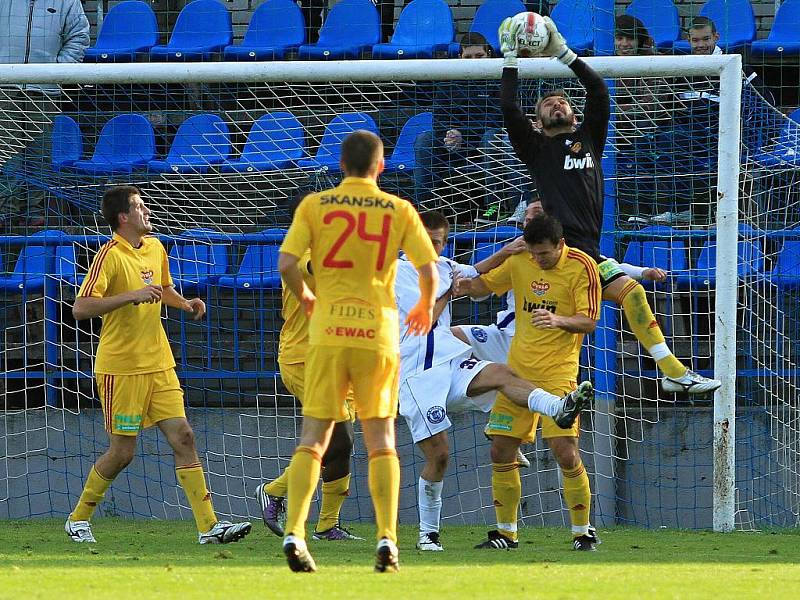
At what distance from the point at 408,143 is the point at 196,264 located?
2.01m

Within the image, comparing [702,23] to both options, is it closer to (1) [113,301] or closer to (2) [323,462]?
(2) [323,462]

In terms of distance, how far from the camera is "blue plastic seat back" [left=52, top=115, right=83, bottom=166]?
10664 mm

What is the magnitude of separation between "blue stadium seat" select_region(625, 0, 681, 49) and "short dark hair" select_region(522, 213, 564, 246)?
16.3ft

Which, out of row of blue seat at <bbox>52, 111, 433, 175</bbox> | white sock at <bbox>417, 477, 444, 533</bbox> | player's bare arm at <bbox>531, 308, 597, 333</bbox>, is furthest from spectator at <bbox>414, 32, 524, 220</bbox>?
white sock at <bbox>417, 477, 444, 533</bbox>

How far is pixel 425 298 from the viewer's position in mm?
5816

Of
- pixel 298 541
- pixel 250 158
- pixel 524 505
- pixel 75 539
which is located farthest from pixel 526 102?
pixel 298 541

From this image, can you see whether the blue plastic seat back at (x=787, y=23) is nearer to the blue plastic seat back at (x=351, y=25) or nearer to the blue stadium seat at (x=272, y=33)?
the blue plastic seat back at (x=351, y=25)

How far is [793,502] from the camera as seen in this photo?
389 inches

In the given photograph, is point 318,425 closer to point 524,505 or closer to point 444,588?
point 444,588

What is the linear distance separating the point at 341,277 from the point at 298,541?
45.3 inches

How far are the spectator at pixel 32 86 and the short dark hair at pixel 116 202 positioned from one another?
8.21 ft

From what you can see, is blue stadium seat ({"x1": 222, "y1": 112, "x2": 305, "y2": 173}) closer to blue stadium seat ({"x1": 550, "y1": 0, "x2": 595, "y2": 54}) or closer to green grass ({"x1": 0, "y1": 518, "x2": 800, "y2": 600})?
blue stadium seat ({"x1": 550, "y1": 0, "x2": 595, "y2": 54})

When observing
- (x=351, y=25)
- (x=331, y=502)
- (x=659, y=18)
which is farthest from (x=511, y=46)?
(x=351, y=25)

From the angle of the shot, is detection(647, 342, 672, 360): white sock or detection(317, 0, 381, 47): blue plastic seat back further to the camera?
detection(317, 0, 381, 47): blue plastic seat back
